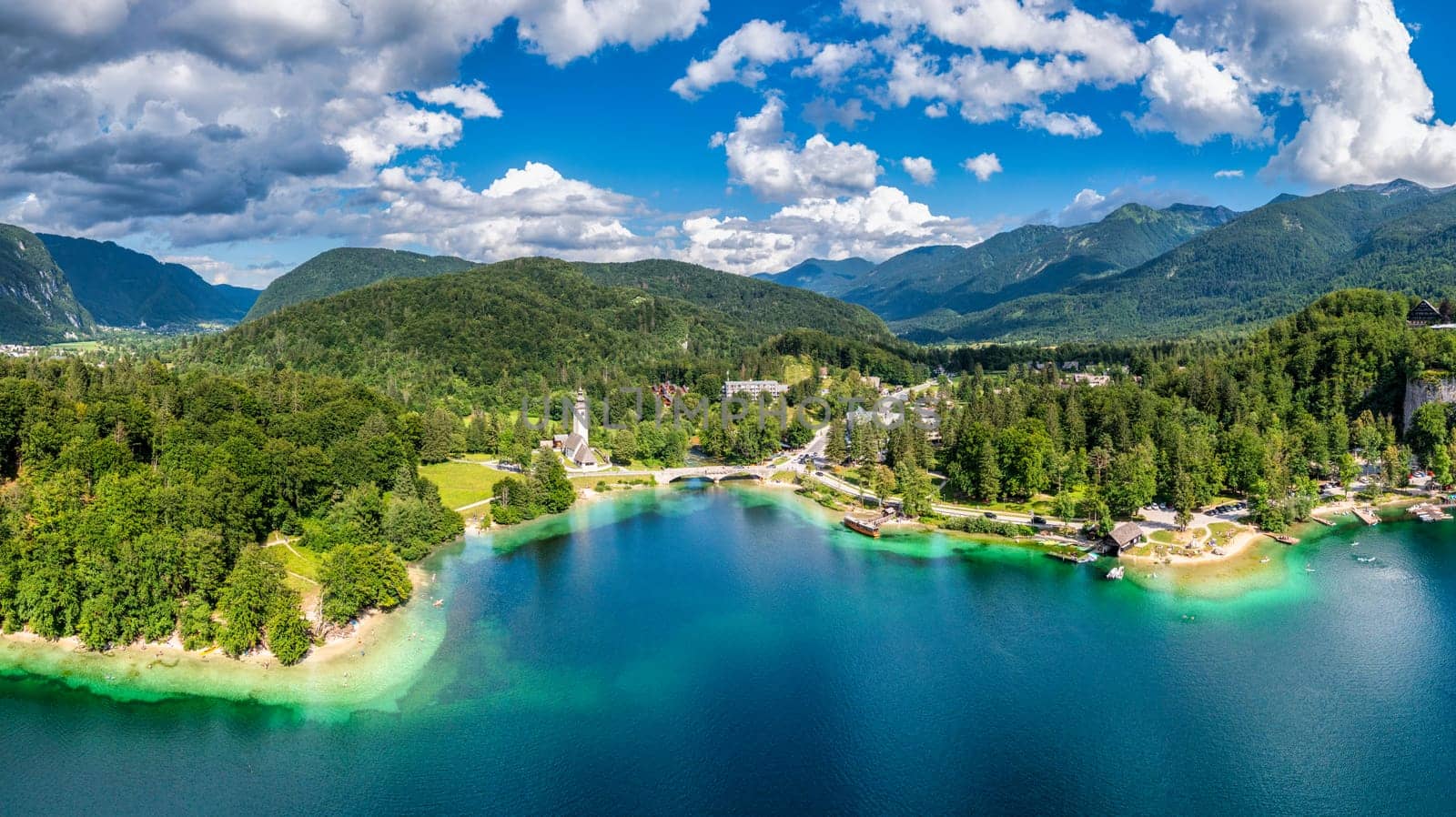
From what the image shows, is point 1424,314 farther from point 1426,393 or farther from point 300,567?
point 300,567

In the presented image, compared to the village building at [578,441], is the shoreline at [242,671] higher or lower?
lower

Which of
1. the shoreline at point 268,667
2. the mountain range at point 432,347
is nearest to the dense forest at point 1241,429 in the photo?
the shoreline at point 268,667

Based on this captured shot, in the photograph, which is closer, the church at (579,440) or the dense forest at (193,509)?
the dense forest at (193,509)

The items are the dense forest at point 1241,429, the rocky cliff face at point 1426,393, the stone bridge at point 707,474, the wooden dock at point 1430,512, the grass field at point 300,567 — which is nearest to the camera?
the grass field at point 300,567

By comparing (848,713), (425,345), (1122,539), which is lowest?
(848,713)

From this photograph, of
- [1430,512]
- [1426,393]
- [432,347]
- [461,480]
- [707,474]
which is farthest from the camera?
[432,347]

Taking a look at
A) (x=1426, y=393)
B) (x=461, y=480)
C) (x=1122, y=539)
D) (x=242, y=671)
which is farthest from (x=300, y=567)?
(x=1426, y=393)

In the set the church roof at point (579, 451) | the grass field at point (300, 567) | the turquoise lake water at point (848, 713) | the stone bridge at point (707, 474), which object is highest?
the church roof at point (579, 451)

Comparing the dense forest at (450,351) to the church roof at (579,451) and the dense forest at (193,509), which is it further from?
the dense forest at (193,509)
